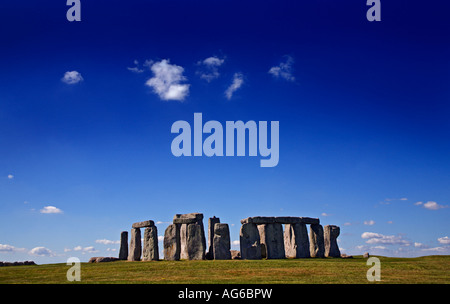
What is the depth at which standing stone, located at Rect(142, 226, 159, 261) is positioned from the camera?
29.3 meters

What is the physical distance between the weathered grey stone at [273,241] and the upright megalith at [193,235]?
420 cm

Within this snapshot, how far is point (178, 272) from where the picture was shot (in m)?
20.1

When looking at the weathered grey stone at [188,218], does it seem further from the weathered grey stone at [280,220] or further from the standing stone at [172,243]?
the weathered grey stone at [280,220]

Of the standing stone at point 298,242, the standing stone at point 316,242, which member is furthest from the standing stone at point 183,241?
the standing stone at point 316,242

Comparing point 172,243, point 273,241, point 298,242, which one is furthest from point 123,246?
point 298,242

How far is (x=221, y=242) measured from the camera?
27.9 m

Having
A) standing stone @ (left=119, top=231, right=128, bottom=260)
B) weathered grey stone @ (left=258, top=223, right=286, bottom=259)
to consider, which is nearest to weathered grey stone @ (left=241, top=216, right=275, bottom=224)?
weathered grey stone @ (left=258, top=223, right=286, bottom=259)

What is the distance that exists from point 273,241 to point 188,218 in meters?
5.89

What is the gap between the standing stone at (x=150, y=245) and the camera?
2928 centimetres

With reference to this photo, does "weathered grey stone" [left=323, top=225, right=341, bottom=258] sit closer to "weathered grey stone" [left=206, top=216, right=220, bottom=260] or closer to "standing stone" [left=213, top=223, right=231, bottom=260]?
"weathered grey stone" [left=206, top=216, right=220, bottom=260]

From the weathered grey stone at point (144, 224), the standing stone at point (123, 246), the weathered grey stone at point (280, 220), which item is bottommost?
the standing stone at point (123, 246)
